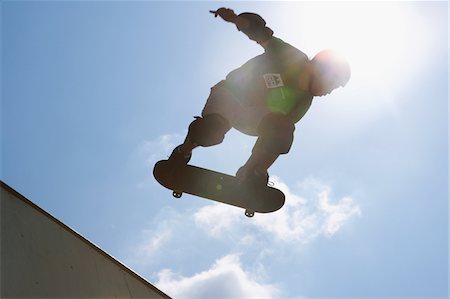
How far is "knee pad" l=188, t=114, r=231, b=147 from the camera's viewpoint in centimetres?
396

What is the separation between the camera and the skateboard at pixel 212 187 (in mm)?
4168

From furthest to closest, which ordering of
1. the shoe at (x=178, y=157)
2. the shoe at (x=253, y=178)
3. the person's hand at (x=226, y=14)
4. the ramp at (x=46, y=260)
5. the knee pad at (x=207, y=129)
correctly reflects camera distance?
the shoe at (x=178, y=157) < the shoe at (x=253, y=178) < the knee pad at (x=207, y=129) < the person's hand at (x=226, y=14) < the ramp at (x=46, y=260)

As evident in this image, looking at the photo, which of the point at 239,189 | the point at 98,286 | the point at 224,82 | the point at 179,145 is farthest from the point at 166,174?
the point at 98,286

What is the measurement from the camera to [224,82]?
161 inches

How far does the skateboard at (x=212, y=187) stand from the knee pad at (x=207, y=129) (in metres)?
0.36

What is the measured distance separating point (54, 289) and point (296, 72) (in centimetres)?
274

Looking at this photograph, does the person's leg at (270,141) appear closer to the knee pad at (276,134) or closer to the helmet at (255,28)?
the knee pad at (276,134)

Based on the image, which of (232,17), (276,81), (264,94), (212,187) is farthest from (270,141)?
(232,17)

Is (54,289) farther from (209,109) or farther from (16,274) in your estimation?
(209,109)

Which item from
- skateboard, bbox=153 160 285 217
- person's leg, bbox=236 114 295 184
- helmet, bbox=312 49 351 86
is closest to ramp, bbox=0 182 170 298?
skateboard, bbox=153 160 285 217

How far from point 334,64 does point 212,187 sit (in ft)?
5.10

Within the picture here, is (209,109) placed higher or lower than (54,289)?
higher

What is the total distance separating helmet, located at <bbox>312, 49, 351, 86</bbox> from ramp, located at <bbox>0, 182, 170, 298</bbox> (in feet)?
9.26

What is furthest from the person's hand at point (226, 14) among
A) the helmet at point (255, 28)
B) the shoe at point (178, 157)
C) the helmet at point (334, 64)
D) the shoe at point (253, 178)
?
the shoe at point (253, 178)
